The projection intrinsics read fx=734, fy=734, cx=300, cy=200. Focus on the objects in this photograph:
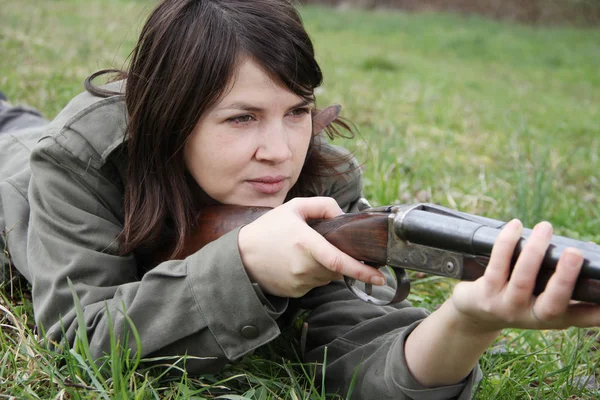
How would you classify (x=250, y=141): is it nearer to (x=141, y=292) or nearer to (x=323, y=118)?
(x=323, y=118)

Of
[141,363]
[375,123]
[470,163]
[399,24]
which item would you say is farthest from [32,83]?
[399,24]

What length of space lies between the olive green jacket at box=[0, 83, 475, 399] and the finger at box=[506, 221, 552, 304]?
1.92ft

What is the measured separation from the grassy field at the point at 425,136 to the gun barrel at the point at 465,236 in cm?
80

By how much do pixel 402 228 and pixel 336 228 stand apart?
0.27 m

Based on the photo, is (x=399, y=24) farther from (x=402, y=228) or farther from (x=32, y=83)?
(x=402, y=228)

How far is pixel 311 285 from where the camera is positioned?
2234 mm

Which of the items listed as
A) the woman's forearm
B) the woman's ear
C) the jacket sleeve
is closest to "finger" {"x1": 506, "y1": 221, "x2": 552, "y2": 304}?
the woman's forearm

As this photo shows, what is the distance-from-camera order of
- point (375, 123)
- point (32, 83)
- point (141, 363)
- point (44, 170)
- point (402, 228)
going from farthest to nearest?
1. point (375, 123)
2. point (32, 83)
3. point (44, 170)
4. point (141, 363)
5. point (402, 228)

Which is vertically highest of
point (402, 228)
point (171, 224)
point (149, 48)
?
point (149, 48)

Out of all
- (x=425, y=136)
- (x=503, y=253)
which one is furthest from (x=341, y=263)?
(x=425, y=136)

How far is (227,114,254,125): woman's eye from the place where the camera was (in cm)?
259

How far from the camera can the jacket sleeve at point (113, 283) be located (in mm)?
2289

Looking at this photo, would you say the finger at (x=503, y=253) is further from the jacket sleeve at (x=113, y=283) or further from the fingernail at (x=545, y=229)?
the jacket sleeve at (x=113, y=283)

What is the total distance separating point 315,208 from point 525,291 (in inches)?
28.6
